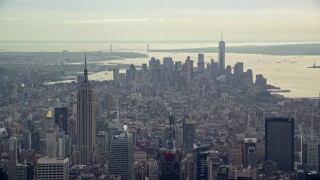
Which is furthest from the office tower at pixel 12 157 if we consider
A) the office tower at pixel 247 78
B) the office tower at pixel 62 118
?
the office tower at pixel 247 78

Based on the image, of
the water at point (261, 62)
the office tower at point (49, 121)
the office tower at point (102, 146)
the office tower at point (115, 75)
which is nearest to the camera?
the office tower at point (102, 146)

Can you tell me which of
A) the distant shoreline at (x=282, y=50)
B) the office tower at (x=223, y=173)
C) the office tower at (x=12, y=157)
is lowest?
the office tower at (x=223, y=173)

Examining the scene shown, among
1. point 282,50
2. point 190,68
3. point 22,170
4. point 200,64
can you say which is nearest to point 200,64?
point 200,64

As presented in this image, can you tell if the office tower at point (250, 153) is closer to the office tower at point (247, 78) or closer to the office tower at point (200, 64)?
the office tower at point (247, 78)

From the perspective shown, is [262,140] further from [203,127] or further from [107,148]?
[107,148]

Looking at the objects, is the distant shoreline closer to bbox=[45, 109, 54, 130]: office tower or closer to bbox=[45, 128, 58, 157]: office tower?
bbox=[45, 109, 54, 130]: office tower

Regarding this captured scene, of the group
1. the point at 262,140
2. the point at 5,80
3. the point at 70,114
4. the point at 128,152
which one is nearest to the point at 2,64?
the point at 5,80

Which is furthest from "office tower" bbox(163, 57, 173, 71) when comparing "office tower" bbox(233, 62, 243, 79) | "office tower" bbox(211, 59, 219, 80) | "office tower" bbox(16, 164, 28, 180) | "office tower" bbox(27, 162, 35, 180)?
"office tower" bbox(16, 164, 28, 180)
